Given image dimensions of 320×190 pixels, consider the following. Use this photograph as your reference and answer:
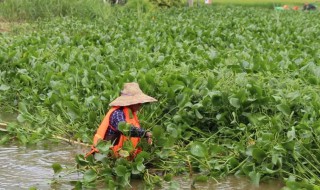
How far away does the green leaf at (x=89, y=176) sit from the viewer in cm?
489

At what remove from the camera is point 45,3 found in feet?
57.4

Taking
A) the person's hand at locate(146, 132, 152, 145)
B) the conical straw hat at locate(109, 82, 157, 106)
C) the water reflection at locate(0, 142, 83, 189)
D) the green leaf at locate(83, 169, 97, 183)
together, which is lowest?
the water reflection at locate(0, 142, 83, 189)

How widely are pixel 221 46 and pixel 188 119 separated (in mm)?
5108

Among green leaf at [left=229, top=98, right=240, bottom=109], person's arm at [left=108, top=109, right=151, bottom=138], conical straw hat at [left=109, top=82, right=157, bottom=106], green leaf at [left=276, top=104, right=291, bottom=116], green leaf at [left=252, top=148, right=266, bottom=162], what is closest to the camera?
green leaf at [left=252, top=148, right=266, bottom=162]

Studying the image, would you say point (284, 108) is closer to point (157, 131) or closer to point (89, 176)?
point (157, 131)

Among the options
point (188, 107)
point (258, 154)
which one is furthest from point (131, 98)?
point (258, 154)

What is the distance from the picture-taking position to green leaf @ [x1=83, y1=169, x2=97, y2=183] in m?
4.89

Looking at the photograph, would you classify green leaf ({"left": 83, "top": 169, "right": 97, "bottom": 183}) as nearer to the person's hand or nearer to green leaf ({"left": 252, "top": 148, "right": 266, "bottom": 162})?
the person's hand

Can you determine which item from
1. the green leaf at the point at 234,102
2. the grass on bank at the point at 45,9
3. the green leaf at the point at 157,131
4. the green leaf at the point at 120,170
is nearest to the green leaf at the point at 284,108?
the green leaf at the point at 234,102

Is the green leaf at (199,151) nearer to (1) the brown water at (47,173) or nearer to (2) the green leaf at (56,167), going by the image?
(1) the brown water at (47,173)

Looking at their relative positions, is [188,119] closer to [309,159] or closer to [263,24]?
[309,159]

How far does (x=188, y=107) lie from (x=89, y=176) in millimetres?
1533

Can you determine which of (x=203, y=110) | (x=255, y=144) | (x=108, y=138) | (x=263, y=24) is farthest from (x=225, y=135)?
(x=263, y=24)

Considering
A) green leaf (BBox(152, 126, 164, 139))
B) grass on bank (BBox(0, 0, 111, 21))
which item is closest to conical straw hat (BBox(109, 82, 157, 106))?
green leaf (BBox(152, 126, 164, 139))
